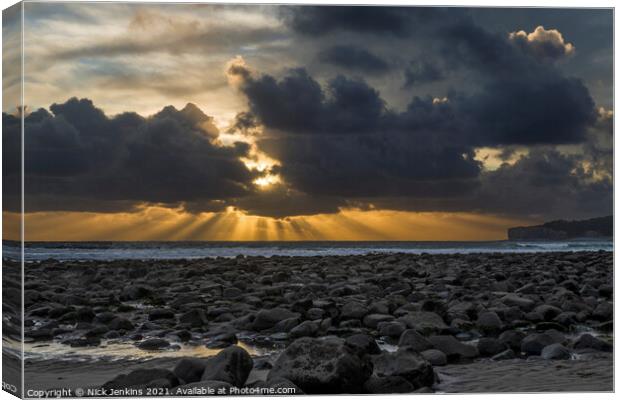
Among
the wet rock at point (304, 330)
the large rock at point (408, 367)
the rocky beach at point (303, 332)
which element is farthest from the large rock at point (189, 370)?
the large rock at point (408, 367)

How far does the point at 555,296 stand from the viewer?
29.0 ft

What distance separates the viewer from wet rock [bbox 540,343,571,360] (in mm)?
6949

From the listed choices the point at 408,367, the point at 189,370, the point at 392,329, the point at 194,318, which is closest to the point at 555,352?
the point at 392,329

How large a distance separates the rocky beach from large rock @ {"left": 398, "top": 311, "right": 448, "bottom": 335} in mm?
12

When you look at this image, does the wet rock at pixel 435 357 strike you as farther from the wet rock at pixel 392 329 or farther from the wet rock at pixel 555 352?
the wet rock at pixel 555 352

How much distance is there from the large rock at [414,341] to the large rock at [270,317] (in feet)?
4.63

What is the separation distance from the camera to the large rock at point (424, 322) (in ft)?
24.5

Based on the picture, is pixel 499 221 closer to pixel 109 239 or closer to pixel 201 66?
pixel 201 66

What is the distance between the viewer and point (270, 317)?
7.82 meters

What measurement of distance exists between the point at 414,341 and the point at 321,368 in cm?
130

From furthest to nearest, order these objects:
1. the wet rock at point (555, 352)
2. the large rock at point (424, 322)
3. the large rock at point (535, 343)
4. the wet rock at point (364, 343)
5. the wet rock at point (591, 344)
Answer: the large rock at point (424, 322) < the wet rock at point (591, 344) < the large rock at point (535, 343) < the wet rock at point (555, 352) < the wet rock at point (364, 343)

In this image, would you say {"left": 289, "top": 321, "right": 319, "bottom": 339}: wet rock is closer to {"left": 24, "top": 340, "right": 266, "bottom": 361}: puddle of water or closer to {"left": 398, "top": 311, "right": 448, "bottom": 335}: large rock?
{"left": 24, "top": 340, "right": 266, "bottom": 361}: puddle of water

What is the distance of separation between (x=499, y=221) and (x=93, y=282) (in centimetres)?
514

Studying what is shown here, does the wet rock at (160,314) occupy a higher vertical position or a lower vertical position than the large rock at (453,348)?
higher
